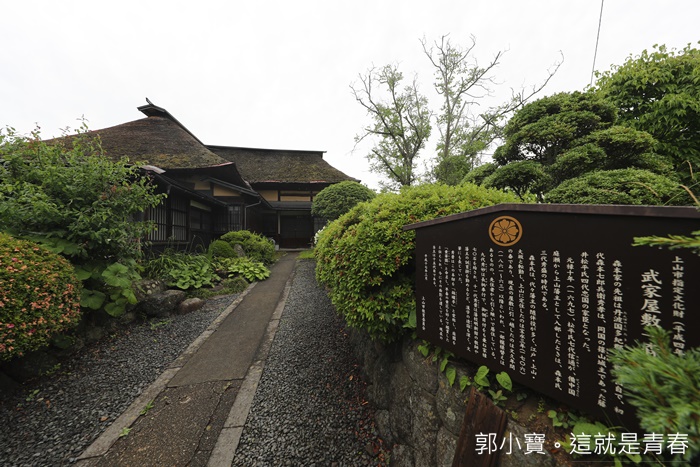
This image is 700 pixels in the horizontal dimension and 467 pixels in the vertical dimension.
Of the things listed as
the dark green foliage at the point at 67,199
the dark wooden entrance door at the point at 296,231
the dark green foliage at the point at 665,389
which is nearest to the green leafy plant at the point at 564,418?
the dark green foliage at the point at 665,389

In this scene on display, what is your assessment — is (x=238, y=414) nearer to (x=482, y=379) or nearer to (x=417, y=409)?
(x=417, y=409)

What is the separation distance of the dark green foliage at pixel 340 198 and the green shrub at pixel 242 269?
15.7 feet

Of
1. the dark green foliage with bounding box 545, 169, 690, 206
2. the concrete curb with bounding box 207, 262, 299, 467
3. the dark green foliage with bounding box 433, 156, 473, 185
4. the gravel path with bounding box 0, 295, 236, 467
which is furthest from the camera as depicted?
the dark green foliage with bounding box 433, 156, 473, 185

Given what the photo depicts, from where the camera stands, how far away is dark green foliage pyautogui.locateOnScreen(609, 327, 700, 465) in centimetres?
62

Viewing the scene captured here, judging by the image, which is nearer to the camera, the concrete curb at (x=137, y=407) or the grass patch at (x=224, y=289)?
the concrete curb at (x=137, y=407)

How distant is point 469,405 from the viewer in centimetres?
165

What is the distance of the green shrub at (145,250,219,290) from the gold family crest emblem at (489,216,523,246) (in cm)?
725

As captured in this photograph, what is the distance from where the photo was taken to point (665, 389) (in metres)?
0.69

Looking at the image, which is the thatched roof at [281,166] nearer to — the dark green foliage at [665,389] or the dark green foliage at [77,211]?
the dark green foliage at [77,211]

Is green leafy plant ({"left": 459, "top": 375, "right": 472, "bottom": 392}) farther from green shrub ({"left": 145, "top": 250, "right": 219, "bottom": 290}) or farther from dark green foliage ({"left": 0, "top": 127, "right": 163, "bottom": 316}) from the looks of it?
green shrub ({"left": 145, "top": 250, "right": 219, "bottom": 290})

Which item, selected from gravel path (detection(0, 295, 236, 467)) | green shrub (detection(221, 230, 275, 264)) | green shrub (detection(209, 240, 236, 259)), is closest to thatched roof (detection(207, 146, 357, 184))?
green shrub (detection(221, 230, 275, 264))

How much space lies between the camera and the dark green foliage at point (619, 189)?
315 cm

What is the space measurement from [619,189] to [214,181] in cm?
1414

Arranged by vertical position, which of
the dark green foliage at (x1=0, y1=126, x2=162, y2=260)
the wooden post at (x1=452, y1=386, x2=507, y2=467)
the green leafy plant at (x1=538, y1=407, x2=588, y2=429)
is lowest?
the wooden post at (x1=452, y1=386, x2=507, y2=467)
